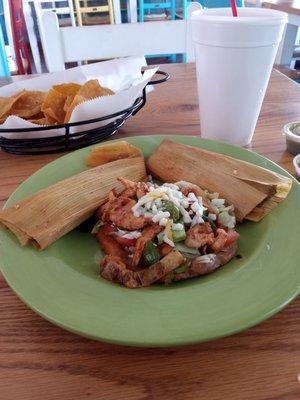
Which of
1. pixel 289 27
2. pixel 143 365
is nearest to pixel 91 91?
pixel 143 365

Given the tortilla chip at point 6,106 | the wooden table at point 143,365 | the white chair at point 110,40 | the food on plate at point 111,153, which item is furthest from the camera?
the white chair at point 110,40

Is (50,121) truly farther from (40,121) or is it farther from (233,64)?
(233,64)

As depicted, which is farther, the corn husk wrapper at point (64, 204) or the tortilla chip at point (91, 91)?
the tortilla chip at point (91, 91)

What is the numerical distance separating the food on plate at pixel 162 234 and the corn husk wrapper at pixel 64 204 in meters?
0.04

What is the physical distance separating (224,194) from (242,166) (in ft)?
0.25

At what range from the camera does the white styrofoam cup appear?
0.74 metres

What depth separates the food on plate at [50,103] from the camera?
0.89 meters

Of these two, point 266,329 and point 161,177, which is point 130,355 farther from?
point 161,177

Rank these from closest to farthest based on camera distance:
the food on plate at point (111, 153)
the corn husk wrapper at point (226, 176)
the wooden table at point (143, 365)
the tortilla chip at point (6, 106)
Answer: the wooden table at point (143, 365)
the corn husk wrapper at point (226, 176)
the food on plate at point (111, 153)
the tortilla chip at point (6, 106)

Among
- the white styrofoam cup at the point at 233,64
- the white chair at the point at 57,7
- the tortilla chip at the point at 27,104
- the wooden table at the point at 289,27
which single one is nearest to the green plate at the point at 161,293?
the white styrofoam cup at the point at 233,64

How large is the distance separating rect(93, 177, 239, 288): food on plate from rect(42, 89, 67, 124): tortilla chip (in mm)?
337

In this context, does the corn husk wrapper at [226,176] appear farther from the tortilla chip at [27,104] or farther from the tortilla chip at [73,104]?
the tortilla chip at [27,104]

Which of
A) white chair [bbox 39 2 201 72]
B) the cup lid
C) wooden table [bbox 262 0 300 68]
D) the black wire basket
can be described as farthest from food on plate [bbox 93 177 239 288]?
wooden table [bbox 262 0 300 68]

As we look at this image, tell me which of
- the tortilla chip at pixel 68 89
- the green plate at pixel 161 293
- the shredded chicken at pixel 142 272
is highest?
the tortilla chip at pixel 68 89
